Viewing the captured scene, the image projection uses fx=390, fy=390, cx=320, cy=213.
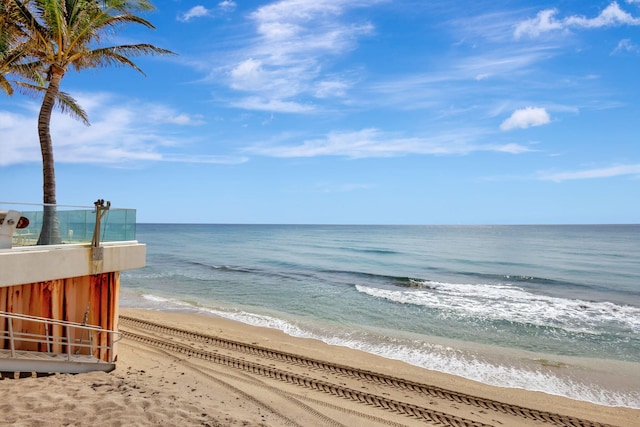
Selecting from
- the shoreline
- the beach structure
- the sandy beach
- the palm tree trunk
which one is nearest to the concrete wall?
the beach structure

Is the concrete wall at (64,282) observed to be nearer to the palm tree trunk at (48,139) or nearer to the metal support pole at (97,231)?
the metal support pole at (97,231)

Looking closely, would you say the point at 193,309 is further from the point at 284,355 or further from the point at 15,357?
the point at 15,357

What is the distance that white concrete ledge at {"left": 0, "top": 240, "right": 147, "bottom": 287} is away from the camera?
7.35m

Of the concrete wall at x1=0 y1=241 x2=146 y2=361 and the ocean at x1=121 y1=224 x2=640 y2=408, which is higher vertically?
the concrete wall at x1=0 y1=241 x2=146 y2=361

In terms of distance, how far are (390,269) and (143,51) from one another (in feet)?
77.8

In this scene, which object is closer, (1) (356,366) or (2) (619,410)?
(2) (619,410)

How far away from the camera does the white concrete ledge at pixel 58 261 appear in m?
7.35

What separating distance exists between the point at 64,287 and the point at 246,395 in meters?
4.59

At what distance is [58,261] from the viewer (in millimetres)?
8086

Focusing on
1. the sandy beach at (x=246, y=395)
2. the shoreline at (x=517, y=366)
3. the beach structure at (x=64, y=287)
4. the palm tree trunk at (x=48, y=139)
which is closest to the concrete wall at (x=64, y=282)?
the beach structure at (x=64, y=287)

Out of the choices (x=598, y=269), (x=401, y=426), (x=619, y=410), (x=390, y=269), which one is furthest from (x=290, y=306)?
(x=598, y=269)

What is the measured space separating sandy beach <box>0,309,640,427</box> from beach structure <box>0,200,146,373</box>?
0.56 metres

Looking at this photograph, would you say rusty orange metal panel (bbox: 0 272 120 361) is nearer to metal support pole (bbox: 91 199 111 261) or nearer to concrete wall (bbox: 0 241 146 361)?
concrete wall (bbox: 0 241 146 361)

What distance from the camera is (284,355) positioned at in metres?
11.2
